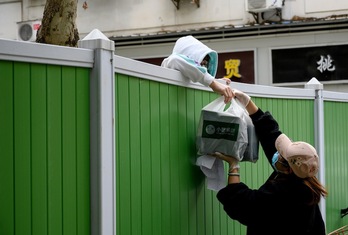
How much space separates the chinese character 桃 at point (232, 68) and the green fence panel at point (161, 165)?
26.4 ft

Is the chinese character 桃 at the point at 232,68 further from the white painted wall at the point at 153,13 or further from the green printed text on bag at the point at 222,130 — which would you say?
the green printed text on bag at the point at 222,130

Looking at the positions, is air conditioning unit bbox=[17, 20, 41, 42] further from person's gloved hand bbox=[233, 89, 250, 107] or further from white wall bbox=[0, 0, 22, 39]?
person's gloved hand bbox=[233, 89, 250, 107]

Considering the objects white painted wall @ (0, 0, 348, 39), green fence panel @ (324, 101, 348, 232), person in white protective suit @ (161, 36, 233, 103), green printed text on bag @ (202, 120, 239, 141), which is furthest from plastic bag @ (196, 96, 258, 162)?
white painted wall @ (0, 0, 348, 39)

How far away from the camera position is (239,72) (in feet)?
39.9

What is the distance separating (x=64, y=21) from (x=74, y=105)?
3288 mm

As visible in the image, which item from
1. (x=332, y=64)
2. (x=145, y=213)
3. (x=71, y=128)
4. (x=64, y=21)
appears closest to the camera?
(x=71, y=128)

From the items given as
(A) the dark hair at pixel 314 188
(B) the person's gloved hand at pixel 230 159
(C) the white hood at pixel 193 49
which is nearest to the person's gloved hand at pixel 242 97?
(C) the white hood at pixel 193 49

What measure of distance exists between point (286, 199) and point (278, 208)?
65 mm

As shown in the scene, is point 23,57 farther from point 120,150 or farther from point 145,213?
point 145,213

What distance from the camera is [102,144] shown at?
105 inches

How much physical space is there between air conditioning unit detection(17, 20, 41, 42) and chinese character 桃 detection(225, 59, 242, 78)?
3940 mm

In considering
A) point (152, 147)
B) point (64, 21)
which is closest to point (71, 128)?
point (152, 147)

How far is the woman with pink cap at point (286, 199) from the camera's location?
2.98m

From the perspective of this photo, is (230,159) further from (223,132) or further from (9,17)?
(9,17)
